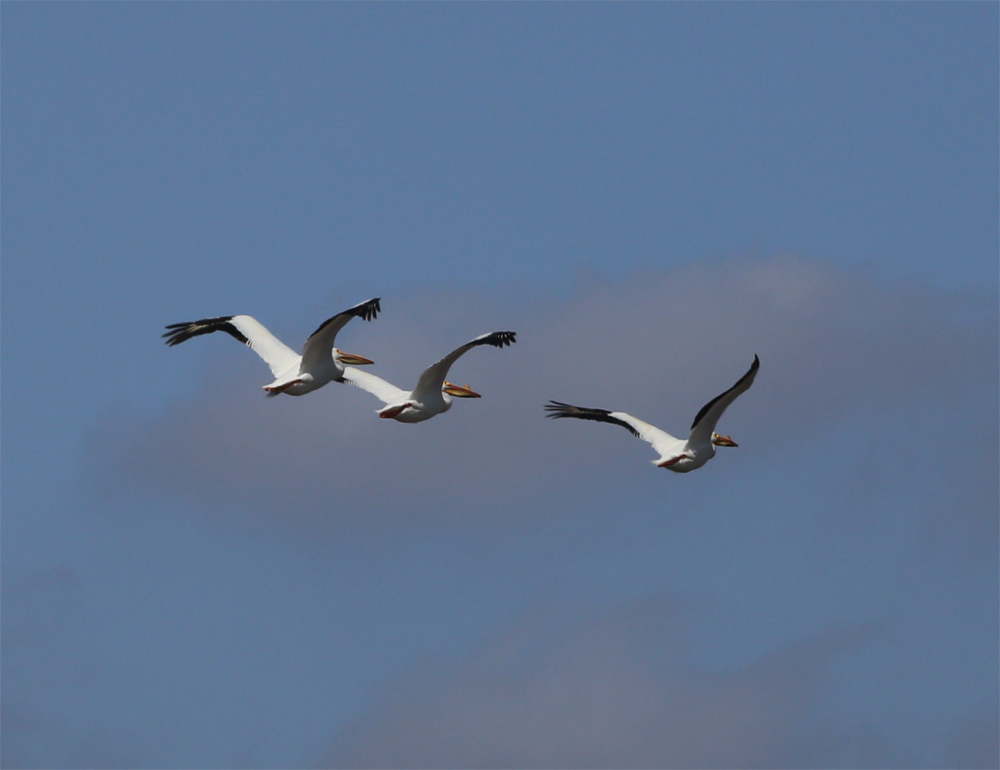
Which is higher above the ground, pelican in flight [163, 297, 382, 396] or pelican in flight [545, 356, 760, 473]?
pelican in flight [163, 297, 382, 396]

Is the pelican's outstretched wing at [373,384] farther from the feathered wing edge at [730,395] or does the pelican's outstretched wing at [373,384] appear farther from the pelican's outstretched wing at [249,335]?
the feathered wing edge at [730,395]

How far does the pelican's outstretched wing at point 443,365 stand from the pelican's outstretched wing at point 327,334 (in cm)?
172

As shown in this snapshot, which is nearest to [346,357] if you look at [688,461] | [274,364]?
[274,364]

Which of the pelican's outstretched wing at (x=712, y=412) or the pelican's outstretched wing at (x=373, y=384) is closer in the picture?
the pelican's outstretched wing at (x=712, y=412)

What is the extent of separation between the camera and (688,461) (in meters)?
40.2

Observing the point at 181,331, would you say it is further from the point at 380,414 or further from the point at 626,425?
the point at 626,425

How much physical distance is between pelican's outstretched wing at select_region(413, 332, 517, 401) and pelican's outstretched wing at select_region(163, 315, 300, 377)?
259cm

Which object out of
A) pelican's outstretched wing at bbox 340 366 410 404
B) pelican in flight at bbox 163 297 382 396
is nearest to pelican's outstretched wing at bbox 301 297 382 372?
pelican in flight at bbox 163 297 382 396

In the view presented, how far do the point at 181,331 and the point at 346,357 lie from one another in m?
3.23

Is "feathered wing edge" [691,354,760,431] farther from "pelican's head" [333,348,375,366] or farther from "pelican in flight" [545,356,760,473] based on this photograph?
"pelican's head" [333,348,375,366]

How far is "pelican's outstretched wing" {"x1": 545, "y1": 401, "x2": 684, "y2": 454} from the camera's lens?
41219mm

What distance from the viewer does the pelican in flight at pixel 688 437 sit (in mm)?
38875

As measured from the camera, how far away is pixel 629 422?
42.1 meters

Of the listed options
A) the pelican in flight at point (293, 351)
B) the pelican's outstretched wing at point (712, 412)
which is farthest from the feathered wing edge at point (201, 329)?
the pelican's outstretched wing at point (712, 412)
